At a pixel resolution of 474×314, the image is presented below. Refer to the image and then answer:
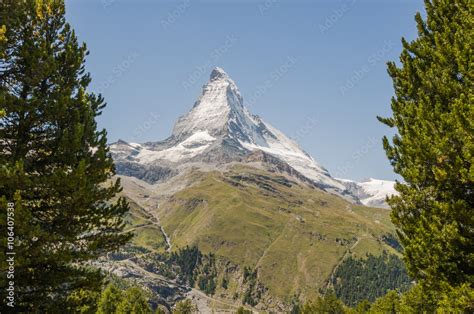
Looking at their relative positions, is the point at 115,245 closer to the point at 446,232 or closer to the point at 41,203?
the point at 41,203

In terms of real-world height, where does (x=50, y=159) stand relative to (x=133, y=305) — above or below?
above

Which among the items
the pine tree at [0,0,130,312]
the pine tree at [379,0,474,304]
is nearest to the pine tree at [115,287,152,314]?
the pine tree at [0,0,130,312]

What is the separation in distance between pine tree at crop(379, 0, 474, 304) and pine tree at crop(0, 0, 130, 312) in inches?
589

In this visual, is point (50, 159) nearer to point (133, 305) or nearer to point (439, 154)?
point (439, 154)

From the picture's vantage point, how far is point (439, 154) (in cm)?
1596

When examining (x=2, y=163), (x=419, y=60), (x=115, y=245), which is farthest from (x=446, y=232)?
(x=2, y=163)

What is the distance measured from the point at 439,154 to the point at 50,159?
1800 centimetres

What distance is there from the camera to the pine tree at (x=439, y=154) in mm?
15305

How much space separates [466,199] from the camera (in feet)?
53.2

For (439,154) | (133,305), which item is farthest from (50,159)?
(133,305)

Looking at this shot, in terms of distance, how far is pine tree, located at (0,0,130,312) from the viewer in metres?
16.7

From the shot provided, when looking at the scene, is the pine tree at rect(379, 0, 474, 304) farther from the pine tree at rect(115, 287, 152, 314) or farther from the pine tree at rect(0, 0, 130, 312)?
the pine tree at rect(115, 287, 152, 314)

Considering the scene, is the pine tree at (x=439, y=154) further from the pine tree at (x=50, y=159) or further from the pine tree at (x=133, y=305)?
A: the pine tree at (x=133, y=305)

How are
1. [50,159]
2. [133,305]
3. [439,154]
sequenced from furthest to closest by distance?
[133,305] < [50,159] < [439,154]
